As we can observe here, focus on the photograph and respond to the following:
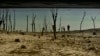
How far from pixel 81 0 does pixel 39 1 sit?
1712 millimetres

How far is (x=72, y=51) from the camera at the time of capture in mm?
8203

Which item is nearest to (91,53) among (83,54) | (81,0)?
(83,54)

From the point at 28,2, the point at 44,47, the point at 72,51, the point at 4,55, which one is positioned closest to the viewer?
the point at 4,55

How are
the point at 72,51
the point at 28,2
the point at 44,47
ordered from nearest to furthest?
the point at 72,51 → the point at 44,47 → the point at 28,2

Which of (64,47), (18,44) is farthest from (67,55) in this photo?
(18,44)

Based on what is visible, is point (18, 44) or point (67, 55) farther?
point (18, 44)

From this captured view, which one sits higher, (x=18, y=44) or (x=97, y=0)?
(x=97, y=0)

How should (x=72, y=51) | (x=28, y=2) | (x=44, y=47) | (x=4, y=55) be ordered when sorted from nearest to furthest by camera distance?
(x=4, y=55), (x=72, y=51), (x=44, y=47), (x=28, y=2)

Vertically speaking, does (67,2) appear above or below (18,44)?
above

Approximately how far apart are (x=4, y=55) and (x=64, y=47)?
2047 mm

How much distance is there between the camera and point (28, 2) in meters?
12.0

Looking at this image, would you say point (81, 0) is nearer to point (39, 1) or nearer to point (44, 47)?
point (39, 1)

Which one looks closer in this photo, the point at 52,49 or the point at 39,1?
the point at 52,49

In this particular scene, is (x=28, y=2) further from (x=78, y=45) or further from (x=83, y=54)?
(x=83, y=54)
